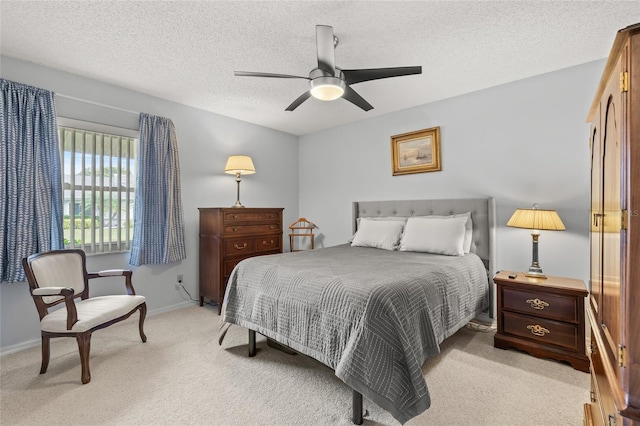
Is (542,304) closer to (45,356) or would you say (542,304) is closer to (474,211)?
(474,211)

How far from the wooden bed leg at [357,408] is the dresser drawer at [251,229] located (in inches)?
98.2

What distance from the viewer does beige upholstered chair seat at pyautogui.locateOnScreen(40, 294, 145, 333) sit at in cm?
207

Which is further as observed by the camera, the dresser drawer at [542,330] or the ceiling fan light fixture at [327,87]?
the dresser drawer at [542,330]

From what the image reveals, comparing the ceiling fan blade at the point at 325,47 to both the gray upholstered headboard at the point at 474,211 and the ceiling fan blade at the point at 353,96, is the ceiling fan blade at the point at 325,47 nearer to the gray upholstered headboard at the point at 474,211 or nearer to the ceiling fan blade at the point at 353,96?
the ceiling fan blade at the point at 353,96

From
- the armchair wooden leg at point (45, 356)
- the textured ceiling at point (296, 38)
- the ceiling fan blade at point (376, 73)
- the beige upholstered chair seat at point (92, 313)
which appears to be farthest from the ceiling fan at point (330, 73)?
the armchair wooden leg at point (45, 356)

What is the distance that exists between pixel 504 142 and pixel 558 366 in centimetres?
211

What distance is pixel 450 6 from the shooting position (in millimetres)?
1938

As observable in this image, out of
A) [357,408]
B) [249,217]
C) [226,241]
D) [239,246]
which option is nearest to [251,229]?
[249,217]

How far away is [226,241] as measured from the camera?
3586 millimetres

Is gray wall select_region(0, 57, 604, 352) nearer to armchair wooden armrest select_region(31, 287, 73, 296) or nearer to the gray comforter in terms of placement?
armchair wooden armrest select_region(31, 287, 73, 296)

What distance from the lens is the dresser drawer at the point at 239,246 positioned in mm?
3609

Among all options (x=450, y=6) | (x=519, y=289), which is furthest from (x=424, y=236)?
(x=450, y=6)

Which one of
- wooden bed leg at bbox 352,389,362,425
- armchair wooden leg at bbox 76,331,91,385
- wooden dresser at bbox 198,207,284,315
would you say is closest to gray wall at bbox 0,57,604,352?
wooden dresser at bbox 198,207,284,315

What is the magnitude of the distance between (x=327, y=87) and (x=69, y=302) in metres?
2.40
